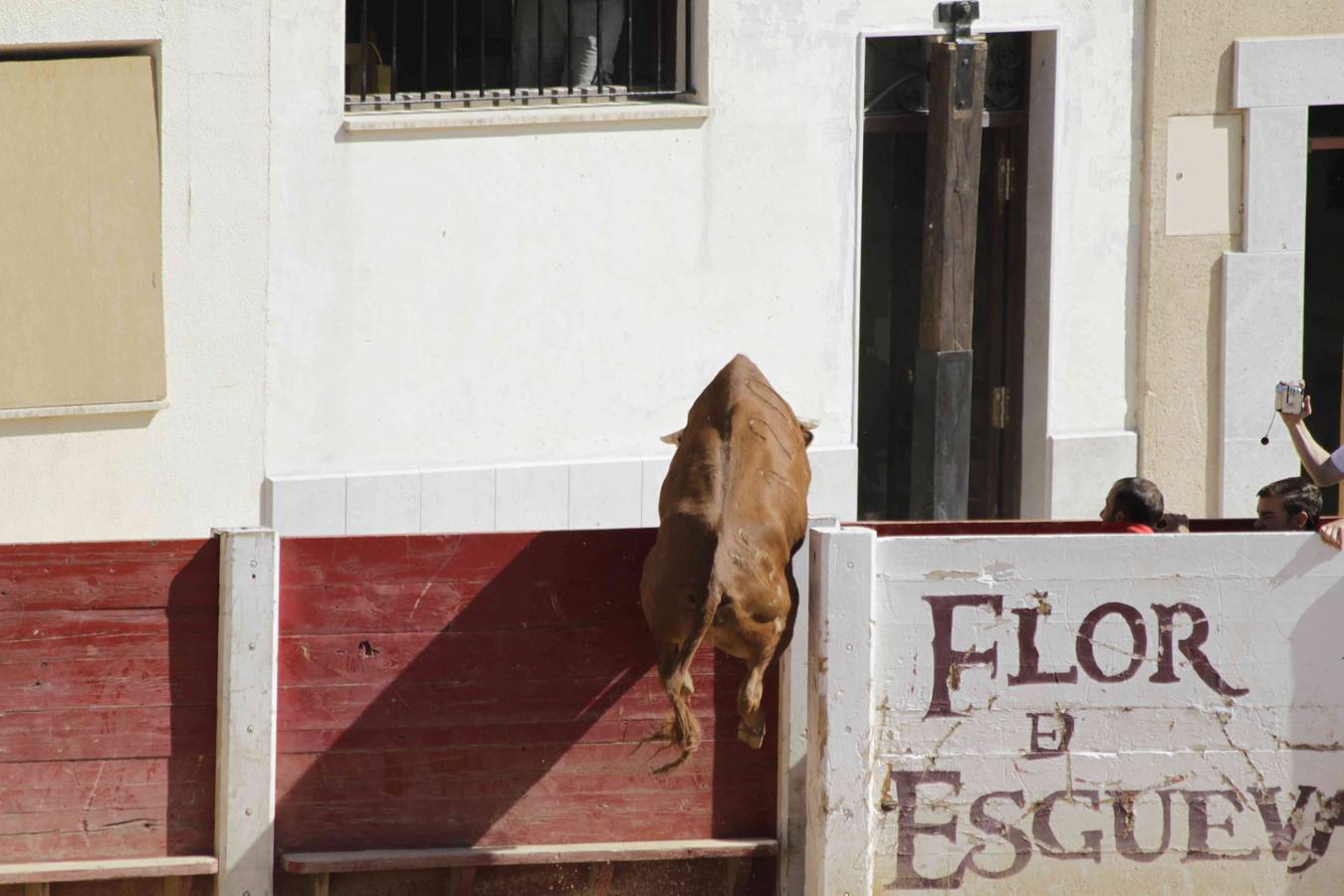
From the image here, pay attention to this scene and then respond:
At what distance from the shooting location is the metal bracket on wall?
30.8 feet

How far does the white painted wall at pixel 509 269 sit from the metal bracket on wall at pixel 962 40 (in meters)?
0.17

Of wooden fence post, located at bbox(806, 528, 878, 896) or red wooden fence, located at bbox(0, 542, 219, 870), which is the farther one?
wooden fence post, located at bbox(806, 528, 878, 896)

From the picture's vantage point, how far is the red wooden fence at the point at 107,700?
5641mm

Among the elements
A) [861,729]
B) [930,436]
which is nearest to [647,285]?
[930,436]

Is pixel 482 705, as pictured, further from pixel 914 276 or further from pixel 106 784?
pixel 914 276

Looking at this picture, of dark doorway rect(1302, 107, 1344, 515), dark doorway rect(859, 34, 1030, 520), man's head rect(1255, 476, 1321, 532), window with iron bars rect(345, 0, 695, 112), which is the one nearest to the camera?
man's head rect(1255, 476, 1321, 532)

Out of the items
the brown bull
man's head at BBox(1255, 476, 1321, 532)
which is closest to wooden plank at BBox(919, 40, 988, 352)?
man's head at BBox(1255, 476, 1321, 532)

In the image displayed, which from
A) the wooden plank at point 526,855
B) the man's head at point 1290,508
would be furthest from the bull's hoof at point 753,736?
the man's head at point 1290,508

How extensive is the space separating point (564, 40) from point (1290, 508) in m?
4.45

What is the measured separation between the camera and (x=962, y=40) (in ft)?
31.0

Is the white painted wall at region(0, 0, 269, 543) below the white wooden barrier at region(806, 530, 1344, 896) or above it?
above

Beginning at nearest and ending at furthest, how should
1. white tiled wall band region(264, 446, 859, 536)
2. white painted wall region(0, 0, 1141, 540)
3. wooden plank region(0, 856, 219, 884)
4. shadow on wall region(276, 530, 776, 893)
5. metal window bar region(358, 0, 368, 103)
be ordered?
wooden plank region(0, 856, 219, 884) < shadow on wall region(276, 530, 776, 893) < white painted wall region(0, 0, 1141, 540) < white tiled wall band region(264, 446, 859, 536) < metal window bar region(358, 0, 368, 103)

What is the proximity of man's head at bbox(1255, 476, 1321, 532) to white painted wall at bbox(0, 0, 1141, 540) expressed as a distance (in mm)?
3217

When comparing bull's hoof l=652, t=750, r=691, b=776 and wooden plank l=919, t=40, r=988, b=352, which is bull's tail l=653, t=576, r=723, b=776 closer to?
bull's hoof l=652, t=750, r=691, b=776
